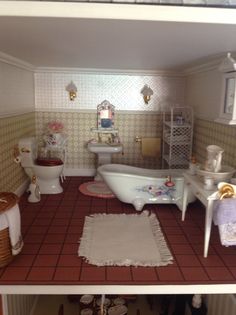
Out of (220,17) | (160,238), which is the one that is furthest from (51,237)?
(220,17)

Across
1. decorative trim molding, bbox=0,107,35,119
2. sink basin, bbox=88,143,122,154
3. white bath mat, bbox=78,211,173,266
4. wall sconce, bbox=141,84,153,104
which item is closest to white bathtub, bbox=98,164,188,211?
white bath mat, bbox=78,211,173,266

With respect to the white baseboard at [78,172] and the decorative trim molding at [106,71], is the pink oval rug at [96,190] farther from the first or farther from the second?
the decorative trim molding at [106,71]

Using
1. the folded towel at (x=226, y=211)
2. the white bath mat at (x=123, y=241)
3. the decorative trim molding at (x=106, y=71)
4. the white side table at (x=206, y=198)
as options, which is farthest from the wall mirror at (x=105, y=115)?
the folded towel at (x=226, y=211)

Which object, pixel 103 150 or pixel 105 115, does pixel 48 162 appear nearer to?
pixel 103 150

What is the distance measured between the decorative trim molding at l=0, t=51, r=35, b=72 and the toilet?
2.16 feet

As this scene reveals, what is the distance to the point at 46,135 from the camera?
3.17m

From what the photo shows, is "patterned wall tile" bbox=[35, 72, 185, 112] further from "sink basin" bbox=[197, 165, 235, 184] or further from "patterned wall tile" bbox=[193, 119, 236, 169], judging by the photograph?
→ "sink basin" bbox=[197, 165, 235, 184]

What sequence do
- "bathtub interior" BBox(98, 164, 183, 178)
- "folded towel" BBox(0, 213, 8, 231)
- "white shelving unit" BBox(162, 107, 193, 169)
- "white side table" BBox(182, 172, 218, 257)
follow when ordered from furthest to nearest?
"white shelving unit" BBox(162, 107, 193, 169) → "bathtub interior" BBox(98, 164, 183, 178) → "white side table" BBox(182, 172, 218, 257) → "folded towel" BBox(0, 213, 8, 231)

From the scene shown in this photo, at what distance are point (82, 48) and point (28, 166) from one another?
4.28 ft

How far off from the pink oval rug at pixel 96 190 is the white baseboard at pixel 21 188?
1.73 ft

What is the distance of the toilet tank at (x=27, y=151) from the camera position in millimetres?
2607

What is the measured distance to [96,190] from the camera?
2828 millimetres

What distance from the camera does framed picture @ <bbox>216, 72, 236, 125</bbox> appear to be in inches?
65.4

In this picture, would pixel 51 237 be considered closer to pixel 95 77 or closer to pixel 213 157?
pixel 213 157
